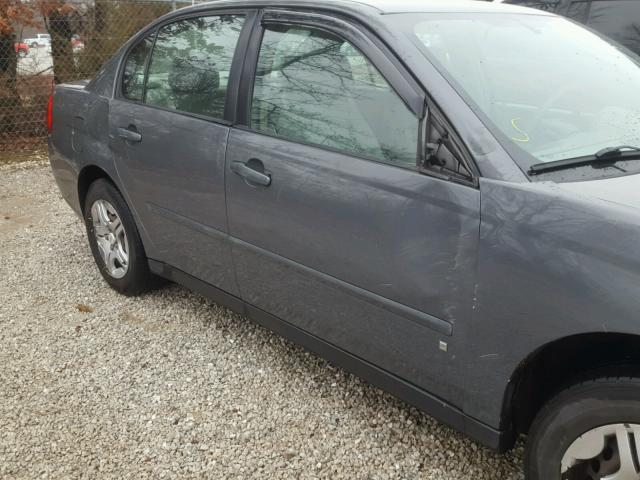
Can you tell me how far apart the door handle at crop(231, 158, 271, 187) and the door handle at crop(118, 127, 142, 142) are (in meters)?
0.85

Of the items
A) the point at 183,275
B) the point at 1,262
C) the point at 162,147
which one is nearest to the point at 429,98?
the point at 162,147

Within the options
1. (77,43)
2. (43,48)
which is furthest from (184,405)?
(77,43)

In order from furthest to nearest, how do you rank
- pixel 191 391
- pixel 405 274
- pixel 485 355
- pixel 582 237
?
pixel 191 391 → pixel 405 274 → pixel 485 355 → pixel 582 237

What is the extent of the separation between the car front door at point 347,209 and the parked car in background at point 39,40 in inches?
258

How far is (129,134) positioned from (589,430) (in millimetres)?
2667

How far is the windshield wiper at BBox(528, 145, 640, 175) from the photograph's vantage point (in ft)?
6.40

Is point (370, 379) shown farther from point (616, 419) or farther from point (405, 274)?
point (616, 419)

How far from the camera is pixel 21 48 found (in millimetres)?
7891

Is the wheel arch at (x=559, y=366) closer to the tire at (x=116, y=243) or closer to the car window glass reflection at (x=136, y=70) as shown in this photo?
the tire at (x=116, y=243)

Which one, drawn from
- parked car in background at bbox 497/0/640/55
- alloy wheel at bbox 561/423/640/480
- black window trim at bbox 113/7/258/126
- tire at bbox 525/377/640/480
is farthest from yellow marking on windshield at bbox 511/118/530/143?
parked car in background at bbox 497/0/640/55

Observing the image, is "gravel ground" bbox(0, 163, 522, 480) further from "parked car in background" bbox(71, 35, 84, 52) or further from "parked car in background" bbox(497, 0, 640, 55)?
"parked car in background" bbox(71, 35, 84, 52)

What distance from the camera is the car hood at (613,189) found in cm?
176

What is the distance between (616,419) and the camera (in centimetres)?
174

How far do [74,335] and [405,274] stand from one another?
2.17 metres
